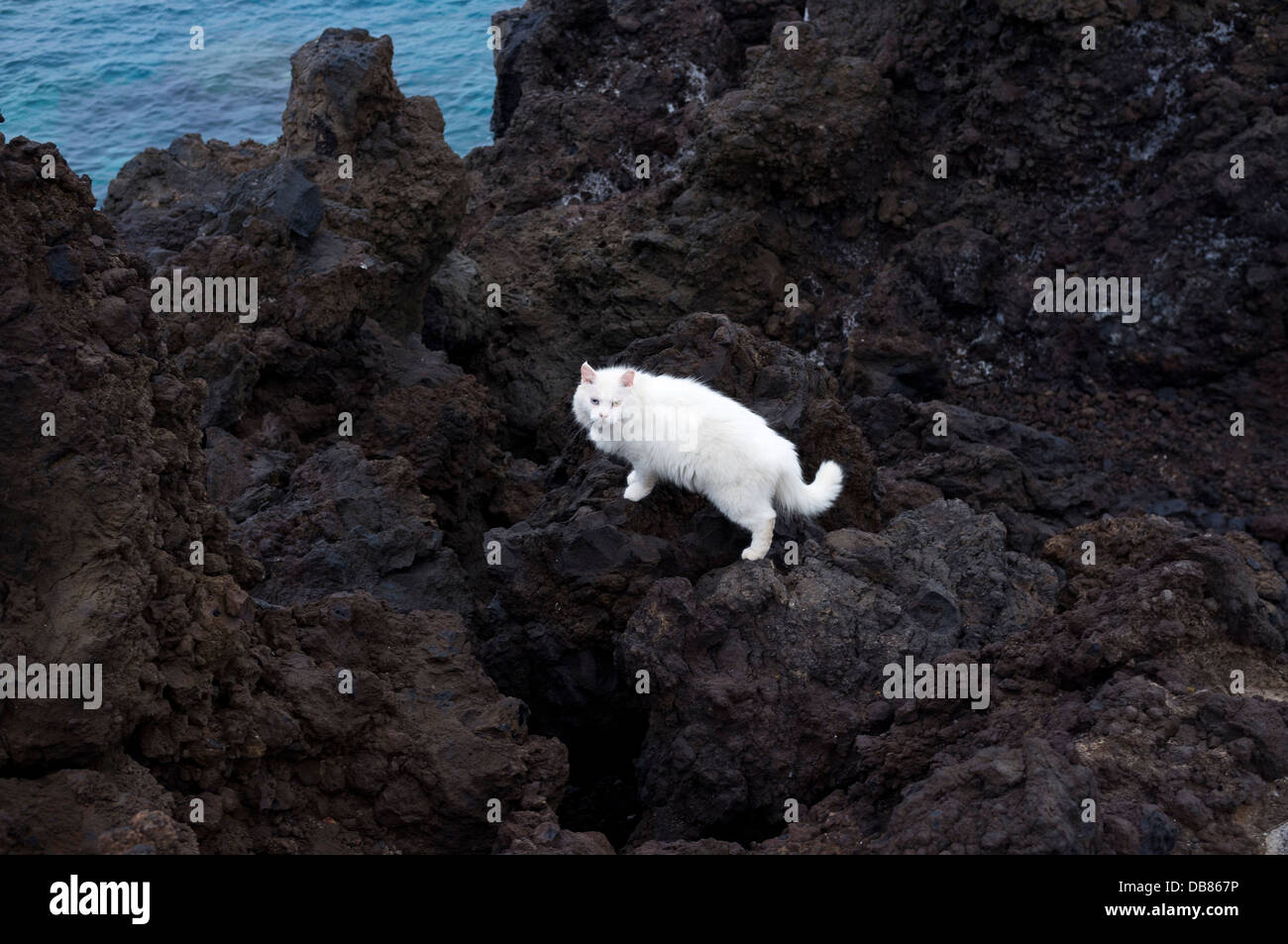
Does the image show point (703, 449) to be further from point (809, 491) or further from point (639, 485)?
point (809, 491)

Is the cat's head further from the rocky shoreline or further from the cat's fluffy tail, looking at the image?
the cat's fluffy tail

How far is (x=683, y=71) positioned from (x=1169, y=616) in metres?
13.0

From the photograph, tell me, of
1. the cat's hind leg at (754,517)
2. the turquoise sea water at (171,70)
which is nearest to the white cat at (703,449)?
the cat's hind leg at (754,517)

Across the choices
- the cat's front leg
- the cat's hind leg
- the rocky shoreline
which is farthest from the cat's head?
the cat's hind leg

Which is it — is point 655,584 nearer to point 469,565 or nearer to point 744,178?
point 469,565

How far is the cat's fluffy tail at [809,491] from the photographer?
7.49 m

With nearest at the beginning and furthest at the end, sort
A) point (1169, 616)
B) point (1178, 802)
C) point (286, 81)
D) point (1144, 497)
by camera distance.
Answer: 1. point (1178, 802)
2. point (1169, 616)
3. point (1144, 497)
4. point (286, 81)

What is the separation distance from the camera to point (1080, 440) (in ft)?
43.8

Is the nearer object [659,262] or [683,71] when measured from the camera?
[659,262]

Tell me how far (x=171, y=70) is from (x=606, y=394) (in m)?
21.2

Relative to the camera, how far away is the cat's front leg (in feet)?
25.4

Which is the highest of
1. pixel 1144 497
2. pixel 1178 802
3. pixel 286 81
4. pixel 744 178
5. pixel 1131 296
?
pixel 286 81

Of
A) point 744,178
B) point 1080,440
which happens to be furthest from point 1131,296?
point 744,178

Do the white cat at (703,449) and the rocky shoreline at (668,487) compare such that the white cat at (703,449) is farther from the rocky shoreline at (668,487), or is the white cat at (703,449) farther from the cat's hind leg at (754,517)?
the rocky shoreline at (668,487)
